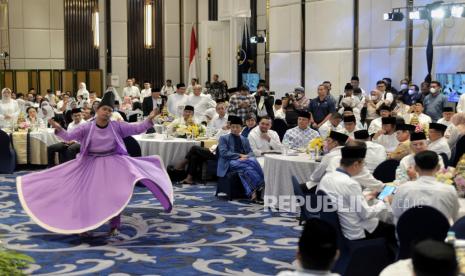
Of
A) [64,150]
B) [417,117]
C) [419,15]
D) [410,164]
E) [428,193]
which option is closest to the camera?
[428,193]

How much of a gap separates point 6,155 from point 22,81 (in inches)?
507

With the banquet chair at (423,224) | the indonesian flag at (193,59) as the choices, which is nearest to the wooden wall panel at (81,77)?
the indonesian flag at (193,59)

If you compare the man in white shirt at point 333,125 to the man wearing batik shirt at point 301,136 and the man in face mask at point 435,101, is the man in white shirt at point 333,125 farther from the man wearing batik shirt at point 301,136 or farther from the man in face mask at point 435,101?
the man in face mask at point 435,101

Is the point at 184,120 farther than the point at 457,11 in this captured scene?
No

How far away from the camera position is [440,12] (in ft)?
45.4

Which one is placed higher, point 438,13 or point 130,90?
point 438,13

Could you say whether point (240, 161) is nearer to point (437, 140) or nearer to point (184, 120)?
point (184, 120)

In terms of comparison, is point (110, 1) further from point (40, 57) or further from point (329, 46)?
point (329, 46)

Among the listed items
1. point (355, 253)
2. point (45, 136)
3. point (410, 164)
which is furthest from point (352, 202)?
point (45, 136)

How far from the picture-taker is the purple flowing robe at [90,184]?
7.71 m

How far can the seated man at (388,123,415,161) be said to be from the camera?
8.48 meters

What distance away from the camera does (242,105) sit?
1397 cm

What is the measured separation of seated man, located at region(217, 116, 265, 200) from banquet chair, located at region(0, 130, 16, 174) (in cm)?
424

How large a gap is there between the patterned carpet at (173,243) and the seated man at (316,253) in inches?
144
